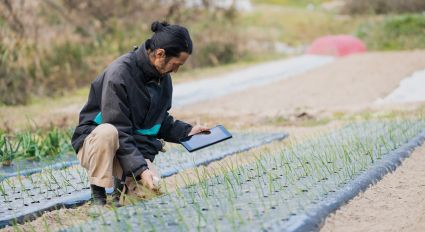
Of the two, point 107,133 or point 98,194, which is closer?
point 107,133

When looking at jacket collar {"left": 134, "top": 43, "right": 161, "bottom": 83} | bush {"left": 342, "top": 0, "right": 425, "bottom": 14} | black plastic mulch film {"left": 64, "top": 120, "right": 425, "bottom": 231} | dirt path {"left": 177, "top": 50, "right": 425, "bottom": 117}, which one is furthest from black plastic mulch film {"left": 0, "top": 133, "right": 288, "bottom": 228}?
bush {"left": 342, "top": 0, "right": 425, "bottom": 14}

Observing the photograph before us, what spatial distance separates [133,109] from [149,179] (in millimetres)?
442

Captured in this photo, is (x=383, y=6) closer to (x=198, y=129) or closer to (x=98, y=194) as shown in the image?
(x=198, y=129)

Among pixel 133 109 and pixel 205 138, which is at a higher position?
pixel 133 109

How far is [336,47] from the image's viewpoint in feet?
55.9

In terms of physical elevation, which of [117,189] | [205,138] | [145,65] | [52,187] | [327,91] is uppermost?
[145,65]

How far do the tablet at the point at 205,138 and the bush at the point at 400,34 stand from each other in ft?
46.7

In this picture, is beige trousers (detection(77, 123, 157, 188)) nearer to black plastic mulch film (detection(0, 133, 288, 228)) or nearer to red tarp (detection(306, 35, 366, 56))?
black plastic mulch film (detection(0, 133, 288, 228))

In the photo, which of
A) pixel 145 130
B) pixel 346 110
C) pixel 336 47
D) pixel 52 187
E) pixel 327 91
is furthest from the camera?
pixel 336 47

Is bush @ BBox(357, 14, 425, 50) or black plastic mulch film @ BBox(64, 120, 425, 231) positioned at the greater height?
black plastic mulch film @ BBox(64, 120, 425, 231)

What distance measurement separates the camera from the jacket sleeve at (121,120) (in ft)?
13.7

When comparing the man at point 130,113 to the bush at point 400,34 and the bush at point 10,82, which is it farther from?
the bush at point 400,34

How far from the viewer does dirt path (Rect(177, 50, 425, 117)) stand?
9.98 m

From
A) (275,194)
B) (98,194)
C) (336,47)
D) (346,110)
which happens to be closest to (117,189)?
(98,194)
